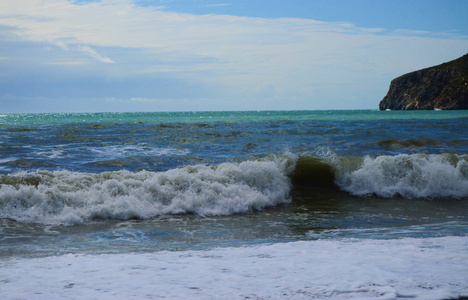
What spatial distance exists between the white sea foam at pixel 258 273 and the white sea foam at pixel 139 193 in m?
2.99

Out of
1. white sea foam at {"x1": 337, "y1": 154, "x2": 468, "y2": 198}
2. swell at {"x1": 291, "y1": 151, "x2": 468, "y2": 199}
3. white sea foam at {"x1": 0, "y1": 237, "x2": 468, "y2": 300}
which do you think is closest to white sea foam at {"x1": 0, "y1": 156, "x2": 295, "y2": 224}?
swell at {"x1": 291, "y1": 151, "x2": 468, "y2": 199}

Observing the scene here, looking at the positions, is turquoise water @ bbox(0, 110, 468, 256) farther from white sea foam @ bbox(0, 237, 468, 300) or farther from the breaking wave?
white sea foam @ bbox(0, 237, 468, 300)

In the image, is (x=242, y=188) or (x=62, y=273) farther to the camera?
(x=242, y=188)

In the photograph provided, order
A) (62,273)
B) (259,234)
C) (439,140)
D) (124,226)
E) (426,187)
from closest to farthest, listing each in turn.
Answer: (62,273), (259,234), (124,226), (426,187), (439,140)

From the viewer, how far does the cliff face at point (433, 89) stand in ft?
296

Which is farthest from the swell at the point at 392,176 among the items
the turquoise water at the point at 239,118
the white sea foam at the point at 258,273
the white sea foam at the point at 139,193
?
the turquoise water at the point at 239,118

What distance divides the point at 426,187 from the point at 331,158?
2872 millimetres

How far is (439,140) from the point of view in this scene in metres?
19.5

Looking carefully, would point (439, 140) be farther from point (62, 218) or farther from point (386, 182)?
point (62, 218)

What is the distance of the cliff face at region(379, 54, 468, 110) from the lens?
90125 mm

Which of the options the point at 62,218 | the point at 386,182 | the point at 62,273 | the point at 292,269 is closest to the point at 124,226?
the point at 62,218

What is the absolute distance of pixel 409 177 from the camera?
11.6m

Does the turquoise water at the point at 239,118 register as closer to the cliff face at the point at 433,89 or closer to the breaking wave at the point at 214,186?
the cliff face at the point at 433,89

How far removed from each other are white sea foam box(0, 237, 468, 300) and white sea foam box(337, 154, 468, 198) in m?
5.64
